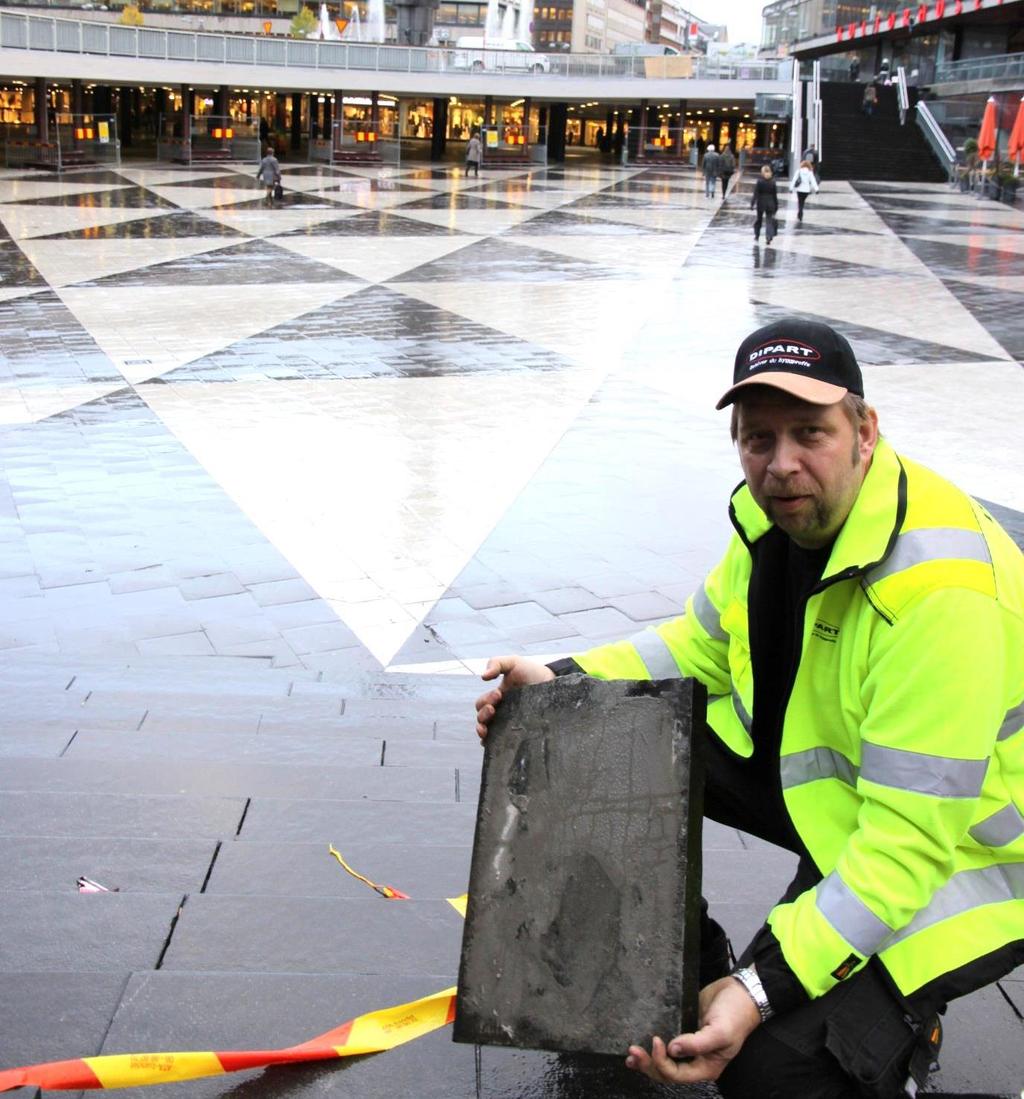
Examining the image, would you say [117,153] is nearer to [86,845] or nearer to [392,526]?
[392,526]

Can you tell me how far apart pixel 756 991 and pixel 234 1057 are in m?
0.82

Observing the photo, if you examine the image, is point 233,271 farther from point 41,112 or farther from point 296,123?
point 296,123

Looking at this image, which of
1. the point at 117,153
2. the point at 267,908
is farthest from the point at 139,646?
the point at 117,153

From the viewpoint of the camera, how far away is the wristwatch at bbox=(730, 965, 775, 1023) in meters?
1.93

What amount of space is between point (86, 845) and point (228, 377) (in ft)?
26.2

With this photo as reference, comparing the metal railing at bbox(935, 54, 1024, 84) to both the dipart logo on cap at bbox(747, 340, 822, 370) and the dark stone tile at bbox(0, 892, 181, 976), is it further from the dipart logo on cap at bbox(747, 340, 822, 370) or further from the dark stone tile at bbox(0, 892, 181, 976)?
the dark stone tile at bbox(0, 892, 181, 976)

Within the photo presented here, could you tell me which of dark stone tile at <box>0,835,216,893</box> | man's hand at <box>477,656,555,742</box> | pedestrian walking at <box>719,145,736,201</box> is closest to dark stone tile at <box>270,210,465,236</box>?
pedestrian walking at <box>719,145,736,201</box>

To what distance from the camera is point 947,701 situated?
1866mm

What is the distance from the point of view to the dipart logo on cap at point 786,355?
2.01 meters

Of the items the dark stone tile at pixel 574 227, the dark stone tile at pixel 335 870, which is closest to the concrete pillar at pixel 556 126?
the dark stone tile at pixel 574 227

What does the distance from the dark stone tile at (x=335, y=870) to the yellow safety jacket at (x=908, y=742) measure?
3.39 ft

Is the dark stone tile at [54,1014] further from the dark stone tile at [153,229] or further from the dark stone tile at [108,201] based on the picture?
the dark stone tile at [108,201]

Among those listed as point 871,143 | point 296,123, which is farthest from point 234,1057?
point 296,123

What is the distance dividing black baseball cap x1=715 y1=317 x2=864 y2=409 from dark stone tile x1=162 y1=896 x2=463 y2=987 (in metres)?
1.21
